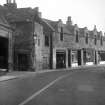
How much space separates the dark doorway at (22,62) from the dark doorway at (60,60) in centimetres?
834

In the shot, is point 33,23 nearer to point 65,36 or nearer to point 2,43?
point 2,43

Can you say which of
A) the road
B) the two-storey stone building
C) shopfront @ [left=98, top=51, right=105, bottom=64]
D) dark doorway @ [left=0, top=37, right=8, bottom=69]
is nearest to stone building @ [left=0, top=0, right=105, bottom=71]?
the two-storey stone building

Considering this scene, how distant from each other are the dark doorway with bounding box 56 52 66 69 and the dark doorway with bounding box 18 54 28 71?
8.34 metres

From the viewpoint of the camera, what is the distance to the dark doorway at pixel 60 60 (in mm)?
39438

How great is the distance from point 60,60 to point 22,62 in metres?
9.64

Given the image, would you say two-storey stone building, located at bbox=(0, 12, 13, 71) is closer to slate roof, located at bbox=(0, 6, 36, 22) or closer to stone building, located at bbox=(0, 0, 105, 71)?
stone building, located at bbox=(0, 0, 105, 71)

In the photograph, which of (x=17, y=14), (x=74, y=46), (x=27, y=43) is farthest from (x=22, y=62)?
(x=74, y=46)

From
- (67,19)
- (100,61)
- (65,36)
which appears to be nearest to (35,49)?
(65,36)

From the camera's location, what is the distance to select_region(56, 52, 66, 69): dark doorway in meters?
39.4

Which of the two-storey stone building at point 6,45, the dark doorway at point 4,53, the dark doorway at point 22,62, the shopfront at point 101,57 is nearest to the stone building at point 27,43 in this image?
the dark doorway at point 22,62

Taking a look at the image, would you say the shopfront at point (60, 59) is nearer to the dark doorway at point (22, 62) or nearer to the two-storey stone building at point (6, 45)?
the dark doorway at point (22, 62)

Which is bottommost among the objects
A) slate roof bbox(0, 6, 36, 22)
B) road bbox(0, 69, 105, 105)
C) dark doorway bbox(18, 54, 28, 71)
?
road bbox(0, 69, 105, 105)

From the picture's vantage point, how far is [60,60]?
132 ft

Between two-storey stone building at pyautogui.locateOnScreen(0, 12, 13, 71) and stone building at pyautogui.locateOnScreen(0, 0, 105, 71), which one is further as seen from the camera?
stone building at pyautogui.locateOnScreen(0, 0, 105, 71)
